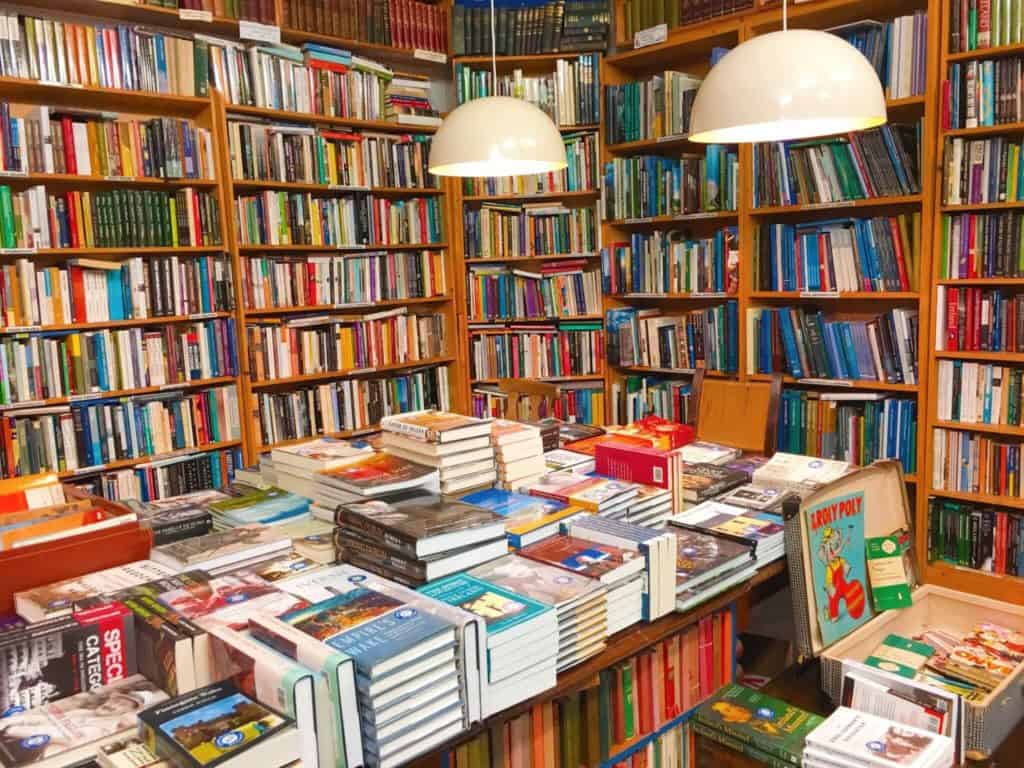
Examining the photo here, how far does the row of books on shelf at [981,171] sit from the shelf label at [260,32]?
2.91 m

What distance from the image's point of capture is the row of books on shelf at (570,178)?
4.45 meters

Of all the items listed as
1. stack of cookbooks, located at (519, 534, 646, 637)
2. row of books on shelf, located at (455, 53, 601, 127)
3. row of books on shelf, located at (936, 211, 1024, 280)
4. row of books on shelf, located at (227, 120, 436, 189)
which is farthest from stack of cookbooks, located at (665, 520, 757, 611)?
row of books on shelf, located at (455, 53, 601, 127)

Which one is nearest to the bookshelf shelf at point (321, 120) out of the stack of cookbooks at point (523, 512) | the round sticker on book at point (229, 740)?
→ the stack of cookbooks at point (523, 512)

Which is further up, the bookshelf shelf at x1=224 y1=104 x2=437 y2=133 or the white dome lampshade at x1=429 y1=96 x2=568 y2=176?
the bookshelf shelf at x1=224 y1=104 x2=437 y2=133

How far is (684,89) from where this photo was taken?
4086 millimetres

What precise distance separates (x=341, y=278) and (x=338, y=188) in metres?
0.44

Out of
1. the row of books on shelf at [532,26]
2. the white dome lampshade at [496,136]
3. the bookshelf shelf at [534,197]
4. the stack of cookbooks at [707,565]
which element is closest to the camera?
the stack of cookbooks at [707,565]

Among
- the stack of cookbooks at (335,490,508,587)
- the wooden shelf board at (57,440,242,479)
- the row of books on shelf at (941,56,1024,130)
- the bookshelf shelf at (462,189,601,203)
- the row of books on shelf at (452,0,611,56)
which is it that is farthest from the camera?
the bookshelf shelf at (462,189,601,203)

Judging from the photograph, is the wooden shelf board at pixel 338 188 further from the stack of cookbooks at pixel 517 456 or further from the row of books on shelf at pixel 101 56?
the stack of cookbooks at pixel 517 456

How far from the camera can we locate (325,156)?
13.3ft

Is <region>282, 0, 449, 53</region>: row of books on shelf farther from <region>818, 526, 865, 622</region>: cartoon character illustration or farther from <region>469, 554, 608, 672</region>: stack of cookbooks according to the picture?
<region>818, 526, 865, 622</region>: cartoon character illustration

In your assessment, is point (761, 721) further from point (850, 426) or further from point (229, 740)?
point (850, 426)

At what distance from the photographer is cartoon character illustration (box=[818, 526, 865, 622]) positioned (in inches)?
76.3

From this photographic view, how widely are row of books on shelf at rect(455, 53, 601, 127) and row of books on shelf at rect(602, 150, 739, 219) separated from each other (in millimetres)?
328
